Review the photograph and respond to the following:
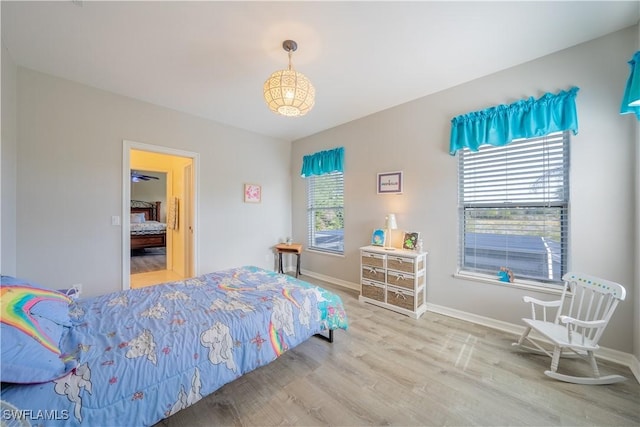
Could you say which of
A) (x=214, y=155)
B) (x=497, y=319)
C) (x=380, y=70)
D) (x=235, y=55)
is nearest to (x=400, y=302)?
(x=497, y=319)

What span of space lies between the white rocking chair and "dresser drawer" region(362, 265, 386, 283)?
4.75 ft

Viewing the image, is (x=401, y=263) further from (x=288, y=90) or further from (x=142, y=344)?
(x=142, y=344)

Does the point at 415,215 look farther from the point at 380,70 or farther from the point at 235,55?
the point at 235,55

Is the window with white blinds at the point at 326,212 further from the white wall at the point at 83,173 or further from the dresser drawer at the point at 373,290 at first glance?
the white wall at the point at 83,173

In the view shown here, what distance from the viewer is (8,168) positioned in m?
2.23

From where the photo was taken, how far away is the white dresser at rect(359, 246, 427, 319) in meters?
2.88

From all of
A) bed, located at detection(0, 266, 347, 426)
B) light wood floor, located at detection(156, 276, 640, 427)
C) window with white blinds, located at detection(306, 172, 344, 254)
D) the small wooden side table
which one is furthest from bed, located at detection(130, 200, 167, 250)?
light wood floor, located at detection(156, 276, 640, 427)

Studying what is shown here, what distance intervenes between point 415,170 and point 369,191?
786mm

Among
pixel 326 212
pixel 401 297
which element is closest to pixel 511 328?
pixel 401 297

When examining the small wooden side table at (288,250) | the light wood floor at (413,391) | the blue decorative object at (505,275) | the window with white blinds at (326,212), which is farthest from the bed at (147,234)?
the blue decorative object at (505,275)

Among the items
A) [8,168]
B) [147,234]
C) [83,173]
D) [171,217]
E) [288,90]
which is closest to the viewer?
[288,90]

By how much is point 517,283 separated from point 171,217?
579 cm

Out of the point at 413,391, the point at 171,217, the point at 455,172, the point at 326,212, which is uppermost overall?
the point at 455,172

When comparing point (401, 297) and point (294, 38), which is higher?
point (294, 38)
